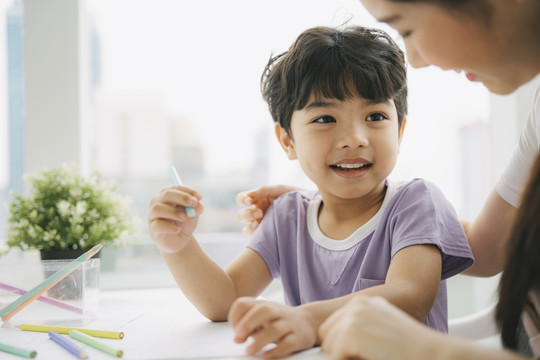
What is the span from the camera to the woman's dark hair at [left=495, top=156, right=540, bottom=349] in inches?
19.5

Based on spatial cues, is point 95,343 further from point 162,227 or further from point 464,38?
point 464,38

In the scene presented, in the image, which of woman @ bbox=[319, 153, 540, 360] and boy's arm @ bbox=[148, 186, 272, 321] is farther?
boy's arm @ bbox=[148, 186, 272, 321]

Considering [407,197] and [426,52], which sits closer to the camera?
[426,52]

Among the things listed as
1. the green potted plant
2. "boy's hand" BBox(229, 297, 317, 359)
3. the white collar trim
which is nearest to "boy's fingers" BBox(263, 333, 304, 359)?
"boy's hand" BBox(229, 297, 317, 359)

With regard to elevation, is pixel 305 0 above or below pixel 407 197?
above

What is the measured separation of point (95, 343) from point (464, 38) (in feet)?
1.91

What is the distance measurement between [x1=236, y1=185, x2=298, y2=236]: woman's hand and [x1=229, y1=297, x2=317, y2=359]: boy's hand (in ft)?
1.61

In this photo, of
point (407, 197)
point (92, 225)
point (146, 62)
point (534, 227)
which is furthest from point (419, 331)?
point (146, 62)


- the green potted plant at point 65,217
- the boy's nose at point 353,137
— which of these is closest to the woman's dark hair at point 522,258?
the boy's nose at point 353,137

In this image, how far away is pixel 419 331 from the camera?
0.44 meters

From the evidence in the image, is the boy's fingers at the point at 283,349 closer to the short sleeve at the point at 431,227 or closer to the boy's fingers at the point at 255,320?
the boy's fingers at the point at 255,320

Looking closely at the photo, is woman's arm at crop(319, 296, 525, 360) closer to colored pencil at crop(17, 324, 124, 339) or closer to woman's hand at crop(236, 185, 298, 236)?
colored pencil at crop(17, 324, 124, 339)

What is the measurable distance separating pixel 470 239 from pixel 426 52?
1.73 ft

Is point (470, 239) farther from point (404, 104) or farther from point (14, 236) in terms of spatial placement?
point (14, 236)
